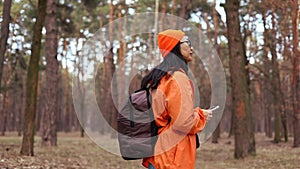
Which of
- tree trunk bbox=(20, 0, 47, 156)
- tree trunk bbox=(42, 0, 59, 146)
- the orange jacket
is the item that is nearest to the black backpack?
the orange jacket

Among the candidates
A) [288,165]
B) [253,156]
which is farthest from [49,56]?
[288,165]

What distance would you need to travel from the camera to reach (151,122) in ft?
9.53

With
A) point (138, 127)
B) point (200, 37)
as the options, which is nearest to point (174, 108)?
point (138, 127)

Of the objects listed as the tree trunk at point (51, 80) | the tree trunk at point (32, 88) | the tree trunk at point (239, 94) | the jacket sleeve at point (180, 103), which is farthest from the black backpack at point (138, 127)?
the tree trunk at point (51, 80)

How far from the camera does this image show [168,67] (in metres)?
2.94

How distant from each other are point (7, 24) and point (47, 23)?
5863 mm

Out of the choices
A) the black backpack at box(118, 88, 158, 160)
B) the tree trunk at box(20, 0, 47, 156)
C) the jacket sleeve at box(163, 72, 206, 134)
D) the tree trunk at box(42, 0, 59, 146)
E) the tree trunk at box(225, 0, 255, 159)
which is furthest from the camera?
the tree trunk at box(42, 0, 59, 146)

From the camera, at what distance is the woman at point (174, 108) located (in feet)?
9.12

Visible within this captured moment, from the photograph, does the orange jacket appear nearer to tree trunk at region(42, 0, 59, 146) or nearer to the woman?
the woman

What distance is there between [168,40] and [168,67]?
0.65ft

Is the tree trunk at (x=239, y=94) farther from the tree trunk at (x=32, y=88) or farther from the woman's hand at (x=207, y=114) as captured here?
the woman's hand at (x=207, y=114)

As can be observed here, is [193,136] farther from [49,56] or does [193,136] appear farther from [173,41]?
[49,56]

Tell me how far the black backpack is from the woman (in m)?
0.05

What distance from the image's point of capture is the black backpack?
9.50 ft
